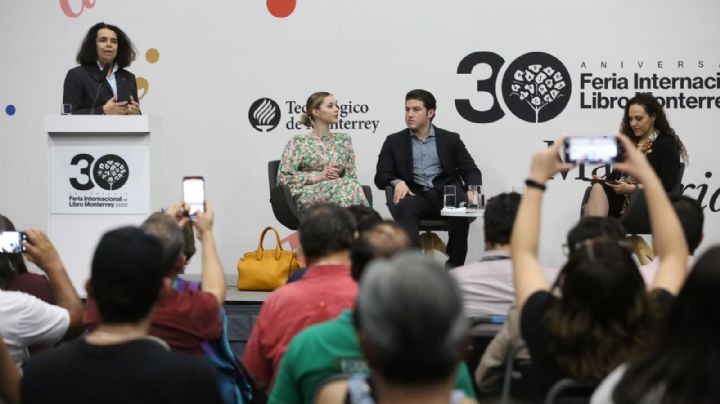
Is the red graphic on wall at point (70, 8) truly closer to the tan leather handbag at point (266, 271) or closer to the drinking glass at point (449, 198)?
the tan leather handbag at point (266, 271)

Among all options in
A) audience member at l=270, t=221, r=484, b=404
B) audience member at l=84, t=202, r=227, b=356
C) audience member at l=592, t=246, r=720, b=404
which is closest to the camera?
audience member at l=592, t=246, r=720, b=404

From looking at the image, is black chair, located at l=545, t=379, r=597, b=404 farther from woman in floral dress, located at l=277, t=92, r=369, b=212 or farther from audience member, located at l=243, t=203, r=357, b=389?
woman in floral dress, located at l=277, t=92, r=369, b=212

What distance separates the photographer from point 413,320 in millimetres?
1367

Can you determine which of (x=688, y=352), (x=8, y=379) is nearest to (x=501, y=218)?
(x=8, y=379)

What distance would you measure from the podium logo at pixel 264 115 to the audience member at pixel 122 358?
600 cm

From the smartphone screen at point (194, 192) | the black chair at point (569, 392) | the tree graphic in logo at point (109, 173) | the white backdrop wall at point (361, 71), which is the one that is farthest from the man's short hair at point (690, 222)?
the white backdrop wall at point (361, 71)

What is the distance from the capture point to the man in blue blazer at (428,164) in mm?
→ 7000

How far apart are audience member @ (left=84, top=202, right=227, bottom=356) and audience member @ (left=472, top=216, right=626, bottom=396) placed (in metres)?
0.78

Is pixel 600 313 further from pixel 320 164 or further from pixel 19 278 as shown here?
pixel 320 164

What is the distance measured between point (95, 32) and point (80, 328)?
3.93m

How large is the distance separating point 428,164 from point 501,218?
369 centimetres

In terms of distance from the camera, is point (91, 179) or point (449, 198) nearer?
point (91, 179)

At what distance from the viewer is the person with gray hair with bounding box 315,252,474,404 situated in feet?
4.50

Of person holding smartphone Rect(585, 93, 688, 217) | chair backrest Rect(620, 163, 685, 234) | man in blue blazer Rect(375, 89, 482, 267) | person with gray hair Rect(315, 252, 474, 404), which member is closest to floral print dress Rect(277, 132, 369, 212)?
man in blue blazer Rect(375, 89, 482, 267)
